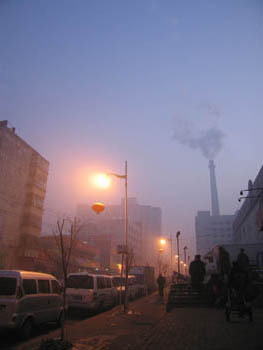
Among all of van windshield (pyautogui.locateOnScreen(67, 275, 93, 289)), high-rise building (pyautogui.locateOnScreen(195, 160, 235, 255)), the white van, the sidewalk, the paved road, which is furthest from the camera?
high-rise building (pyautogui.locateOnScreen(195, 160, 235, 255))

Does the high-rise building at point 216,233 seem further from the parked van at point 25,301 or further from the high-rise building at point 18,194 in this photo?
the parked van at point 25,301

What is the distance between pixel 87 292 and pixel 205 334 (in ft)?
24.7

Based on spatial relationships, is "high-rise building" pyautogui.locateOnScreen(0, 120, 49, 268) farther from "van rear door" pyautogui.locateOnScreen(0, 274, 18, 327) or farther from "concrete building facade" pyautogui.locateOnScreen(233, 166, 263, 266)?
"van rear door" pyautogui.locateOnScreen(0, 274, 18, 327)

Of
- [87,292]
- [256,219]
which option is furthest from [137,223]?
[87,292]

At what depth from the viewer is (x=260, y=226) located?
32656mm

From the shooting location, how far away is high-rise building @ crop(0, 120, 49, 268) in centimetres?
4919

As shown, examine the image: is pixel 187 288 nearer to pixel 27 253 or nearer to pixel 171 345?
pixel 171 345

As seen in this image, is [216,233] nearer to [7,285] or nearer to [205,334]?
[205,334]

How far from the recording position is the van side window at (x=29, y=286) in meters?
9.18

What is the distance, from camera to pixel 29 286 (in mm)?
9430

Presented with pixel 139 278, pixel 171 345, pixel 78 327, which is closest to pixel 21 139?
pixel 139 278

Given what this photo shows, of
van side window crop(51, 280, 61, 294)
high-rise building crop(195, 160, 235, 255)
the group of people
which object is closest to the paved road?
the group of people

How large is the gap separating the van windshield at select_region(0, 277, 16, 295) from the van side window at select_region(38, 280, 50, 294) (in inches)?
53.9

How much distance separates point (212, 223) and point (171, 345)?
143830 mm
